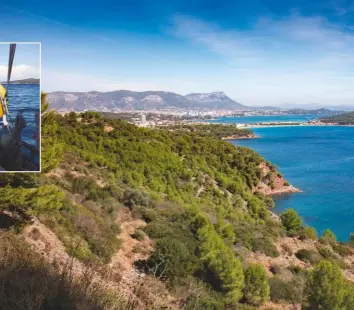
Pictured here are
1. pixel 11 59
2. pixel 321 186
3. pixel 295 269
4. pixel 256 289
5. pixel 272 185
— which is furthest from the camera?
pixel 321 186

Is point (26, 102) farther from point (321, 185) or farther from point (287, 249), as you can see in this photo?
point (321, 185)

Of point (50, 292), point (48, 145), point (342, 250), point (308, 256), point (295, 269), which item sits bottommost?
point (342, 250)

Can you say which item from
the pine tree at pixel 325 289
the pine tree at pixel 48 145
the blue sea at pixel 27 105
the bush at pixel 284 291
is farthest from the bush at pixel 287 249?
the blue sea at pixel 27 105

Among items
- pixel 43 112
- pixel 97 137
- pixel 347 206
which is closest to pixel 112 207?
pixel 43 112

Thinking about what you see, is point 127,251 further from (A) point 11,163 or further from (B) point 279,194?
(B) point 279,194

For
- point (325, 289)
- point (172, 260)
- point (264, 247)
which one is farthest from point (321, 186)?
point (172, 260)

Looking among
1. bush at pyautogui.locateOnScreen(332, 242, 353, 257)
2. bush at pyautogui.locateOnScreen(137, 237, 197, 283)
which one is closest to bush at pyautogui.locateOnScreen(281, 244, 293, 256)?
bush at pyautogui.locateOnScreen(332, 242, 353, 257)

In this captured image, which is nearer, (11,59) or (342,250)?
(11,59)

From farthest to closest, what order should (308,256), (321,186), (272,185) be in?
(321,186), (272,185), (308,256)

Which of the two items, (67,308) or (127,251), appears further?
(127,251)
